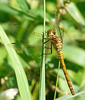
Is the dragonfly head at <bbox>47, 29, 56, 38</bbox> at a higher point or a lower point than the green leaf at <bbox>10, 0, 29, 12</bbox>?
lower

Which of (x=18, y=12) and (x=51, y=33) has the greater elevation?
(x=18, y=12)

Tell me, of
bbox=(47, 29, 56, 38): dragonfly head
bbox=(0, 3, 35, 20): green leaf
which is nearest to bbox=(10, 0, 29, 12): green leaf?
bbox=(0, 3, 35, 20): green leaf

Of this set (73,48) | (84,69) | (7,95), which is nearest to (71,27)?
(73,48)

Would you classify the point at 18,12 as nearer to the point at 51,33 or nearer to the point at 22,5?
the point at 22,5

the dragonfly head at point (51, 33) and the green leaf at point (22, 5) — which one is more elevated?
the green leaf at point (22, 5)

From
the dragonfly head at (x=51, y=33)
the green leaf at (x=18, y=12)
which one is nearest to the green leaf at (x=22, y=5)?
the green leaf at (x=18, y=12)

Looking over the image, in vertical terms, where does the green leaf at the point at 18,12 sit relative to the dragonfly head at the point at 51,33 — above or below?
above

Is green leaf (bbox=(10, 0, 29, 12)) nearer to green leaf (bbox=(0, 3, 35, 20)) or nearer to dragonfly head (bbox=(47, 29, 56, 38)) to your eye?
green leaf (bbox=(0, 3, 35, 20))

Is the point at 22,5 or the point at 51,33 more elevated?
the point at 22,5

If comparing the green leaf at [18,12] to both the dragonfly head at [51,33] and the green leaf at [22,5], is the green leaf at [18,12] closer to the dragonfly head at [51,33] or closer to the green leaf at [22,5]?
the green leaf at [22,5]

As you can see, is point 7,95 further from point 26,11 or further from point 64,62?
point 26,11

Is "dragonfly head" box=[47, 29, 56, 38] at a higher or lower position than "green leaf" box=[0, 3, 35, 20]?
lower

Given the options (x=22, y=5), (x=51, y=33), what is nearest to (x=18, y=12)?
(x=22, y=5)
